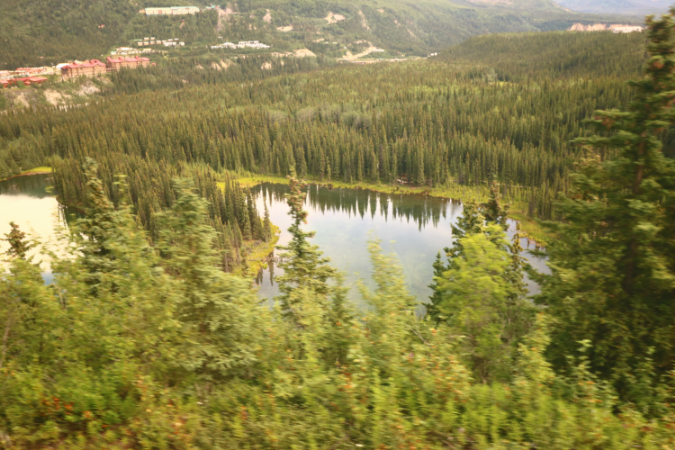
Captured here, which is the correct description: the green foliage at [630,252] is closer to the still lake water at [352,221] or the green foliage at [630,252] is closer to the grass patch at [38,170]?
the still lake water at [352,221]

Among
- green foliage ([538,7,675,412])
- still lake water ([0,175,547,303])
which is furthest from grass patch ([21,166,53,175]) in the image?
green foliage ([538,7,675,412])

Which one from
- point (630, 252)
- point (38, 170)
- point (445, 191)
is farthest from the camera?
point (38, 170)

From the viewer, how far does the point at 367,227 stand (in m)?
88.3

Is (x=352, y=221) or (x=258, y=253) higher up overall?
(x=352, y=221)

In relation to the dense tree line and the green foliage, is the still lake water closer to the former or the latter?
the dense tree line

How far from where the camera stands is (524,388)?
12.0 metres

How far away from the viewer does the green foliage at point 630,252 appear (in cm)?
1538

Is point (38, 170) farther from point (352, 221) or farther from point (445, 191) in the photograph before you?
point (445, 191)

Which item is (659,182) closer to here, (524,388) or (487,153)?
(524,388)

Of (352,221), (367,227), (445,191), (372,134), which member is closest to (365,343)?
(367,227)

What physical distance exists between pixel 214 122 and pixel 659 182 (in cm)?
15343

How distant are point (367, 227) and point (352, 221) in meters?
5.88

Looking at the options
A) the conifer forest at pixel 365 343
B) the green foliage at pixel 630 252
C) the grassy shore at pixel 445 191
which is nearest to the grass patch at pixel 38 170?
the grassy shore at pixel 445 191

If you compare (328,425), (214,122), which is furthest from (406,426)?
(214,122)
